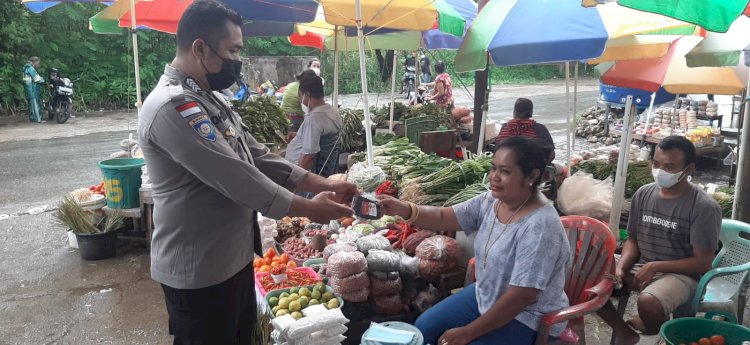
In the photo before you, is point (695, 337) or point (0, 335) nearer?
point (695, 337)

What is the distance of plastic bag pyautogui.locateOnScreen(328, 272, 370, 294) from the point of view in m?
3.38

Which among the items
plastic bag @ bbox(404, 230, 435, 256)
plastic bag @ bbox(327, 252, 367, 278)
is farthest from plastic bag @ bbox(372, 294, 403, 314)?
plastic bag @ bbox(404, 230, 435, 256)

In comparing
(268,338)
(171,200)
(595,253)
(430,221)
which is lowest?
(268,338)

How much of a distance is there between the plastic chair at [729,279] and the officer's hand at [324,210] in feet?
7.63

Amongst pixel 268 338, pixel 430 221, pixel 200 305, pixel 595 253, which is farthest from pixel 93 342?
pixel 595 253

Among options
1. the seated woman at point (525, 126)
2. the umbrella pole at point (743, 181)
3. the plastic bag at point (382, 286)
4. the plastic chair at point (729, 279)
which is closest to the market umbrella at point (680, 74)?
the seated woman at point (525, 126)

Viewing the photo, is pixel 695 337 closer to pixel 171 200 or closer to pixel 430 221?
pixel 430 221

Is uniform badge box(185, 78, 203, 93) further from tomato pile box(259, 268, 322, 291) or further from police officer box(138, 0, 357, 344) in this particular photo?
tomato pile box(259, 268, 322, 291)

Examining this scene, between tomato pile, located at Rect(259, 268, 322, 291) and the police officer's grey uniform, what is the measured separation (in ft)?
4.17

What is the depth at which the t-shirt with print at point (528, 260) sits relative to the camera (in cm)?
243

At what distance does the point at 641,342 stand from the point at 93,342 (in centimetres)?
384

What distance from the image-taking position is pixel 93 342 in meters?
3.79

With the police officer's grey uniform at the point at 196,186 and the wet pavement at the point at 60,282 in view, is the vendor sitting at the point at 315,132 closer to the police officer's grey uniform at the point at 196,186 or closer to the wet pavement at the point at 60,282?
the wet pavement at the point at 60,282

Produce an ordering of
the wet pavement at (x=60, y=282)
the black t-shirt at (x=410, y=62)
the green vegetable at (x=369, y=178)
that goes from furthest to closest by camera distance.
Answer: the black t-shirt at (x=410, y=62) → the green vegetable at (x=369, y=178) → the wet pavement at (x=60, y=282)
